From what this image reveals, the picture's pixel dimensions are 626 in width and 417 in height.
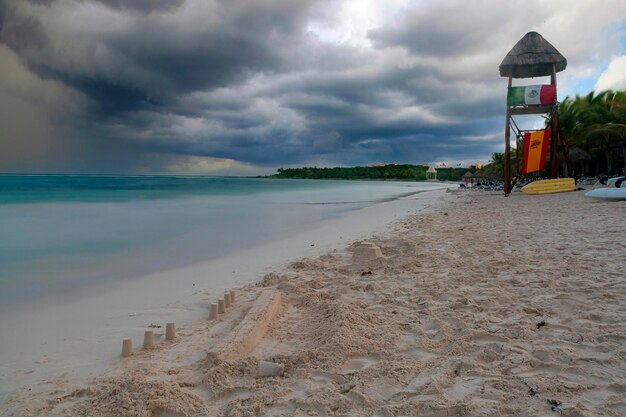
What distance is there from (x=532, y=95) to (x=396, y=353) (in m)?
17.6

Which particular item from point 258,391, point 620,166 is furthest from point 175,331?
point 620,166

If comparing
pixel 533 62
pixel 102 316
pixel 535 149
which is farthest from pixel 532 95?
pixel 102 316

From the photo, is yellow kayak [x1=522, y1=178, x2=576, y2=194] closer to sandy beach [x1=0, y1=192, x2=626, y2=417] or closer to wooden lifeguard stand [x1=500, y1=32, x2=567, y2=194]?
wooden lifeguard stand [x1=500, y1=32, x2=567, y2=194]

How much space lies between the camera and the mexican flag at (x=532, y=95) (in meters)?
16.6

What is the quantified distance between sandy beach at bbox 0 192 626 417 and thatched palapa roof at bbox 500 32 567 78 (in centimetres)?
1523

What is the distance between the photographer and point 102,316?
416 centimetres

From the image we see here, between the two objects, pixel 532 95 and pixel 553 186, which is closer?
pixel 532 95

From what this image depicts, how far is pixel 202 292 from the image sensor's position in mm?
4938

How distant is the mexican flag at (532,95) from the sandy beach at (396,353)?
46.3ft

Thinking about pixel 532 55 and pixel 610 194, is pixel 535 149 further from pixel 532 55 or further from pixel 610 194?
pixel 610 194

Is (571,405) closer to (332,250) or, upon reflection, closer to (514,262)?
(514,262)

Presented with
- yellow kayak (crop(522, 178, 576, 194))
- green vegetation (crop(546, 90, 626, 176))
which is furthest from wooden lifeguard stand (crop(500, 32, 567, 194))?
green vegetation (crop(546, 90, 626, 176))

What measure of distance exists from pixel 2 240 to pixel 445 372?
11971 mm

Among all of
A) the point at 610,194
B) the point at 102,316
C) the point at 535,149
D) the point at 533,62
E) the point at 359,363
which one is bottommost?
the point at 102,316
